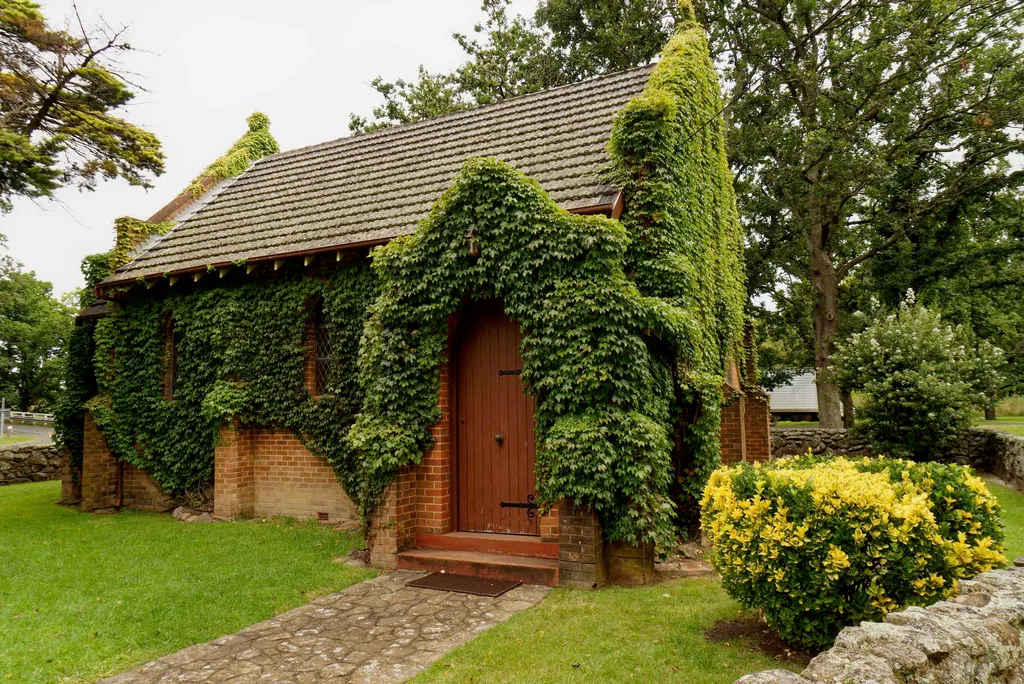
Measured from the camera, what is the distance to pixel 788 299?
26609mm

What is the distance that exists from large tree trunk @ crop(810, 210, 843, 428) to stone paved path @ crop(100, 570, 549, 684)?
701 inches

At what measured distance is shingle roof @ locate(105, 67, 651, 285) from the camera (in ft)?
33.3

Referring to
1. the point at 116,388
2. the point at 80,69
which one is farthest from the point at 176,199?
the point at 116,388

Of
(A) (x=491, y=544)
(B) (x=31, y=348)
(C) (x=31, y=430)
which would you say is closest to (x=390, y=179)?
(A) (x=491, y=544)

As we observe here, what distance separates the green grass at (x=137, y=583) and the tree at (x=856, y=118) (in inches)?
641

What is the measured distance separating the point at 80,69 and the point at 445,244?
9.50m

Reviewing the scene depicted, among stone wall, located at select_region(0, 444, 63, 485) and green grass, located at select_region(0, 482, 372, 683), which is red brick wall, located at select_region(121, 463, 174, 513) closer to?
green grass, located at select_region(0, 482, 372, 683)

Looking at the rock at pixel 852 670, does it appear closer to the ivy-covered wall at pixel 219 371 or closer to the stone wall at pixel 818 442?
the ivy-covered wall at pixel 219 371

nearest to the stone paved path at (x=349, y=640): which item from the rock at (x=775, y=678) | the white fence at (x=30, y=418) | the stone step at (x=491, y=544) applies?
the stone step at (x=491, y=544)

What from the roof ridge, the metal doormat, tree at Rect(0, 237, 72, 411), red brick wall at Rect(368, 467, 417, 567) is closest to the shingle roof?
the roof ridge

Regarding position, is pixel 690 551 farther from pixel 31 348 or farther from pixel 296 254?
pixel 31 348

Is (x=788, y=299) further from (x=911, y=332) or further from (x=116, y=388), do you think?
(x=116, y=388)

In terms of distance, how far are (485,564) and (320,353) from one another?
204 inches

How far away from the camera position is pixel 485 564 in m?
7.48
